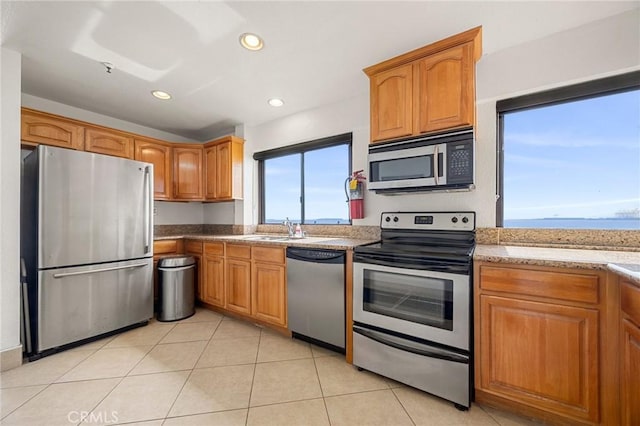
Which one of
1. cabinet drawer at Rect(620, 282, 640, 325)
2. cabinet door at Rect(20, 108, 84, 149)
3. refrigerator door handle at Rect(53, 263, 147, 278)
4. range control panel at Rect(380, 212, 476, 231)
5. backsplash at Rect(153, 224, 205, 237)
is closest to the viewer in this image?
cabinet drawer at Rect(620, 282, 640, 325)

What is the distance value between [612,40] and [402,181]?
1598 millimetres

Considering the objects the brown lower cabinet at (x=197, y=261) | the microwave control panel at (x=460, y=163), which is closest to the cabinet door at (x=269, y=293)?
the brown lower cabinet at (x=197, y=261)

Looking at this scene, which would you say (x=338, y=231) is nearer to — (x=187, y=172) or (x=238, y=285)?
(x=238, y=285)

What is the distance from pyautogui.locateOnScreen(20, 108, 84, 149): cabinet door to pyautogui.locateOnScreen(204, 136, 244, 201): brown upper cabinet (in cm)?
138

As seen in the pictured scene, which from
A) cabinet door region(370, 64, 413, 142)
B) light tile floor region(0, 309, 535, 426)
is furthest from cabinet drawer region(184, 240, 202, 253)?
cabinet door region(370, 64, 413, 142)

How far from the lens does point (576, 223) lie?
72.1 inches

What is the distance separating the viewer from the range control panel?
6.66 ft

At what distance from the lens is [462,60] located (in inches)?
70.3

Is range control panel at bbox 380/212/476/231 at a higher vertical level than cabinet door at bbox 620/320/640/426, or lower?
higher

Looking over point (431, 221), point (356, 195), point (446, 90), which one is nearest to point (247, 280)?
point (356, 195)

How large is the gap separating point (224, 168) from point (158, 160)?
2.96ft

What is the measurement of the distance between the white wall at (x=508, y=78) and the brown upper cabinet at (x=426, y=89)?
362 millimetres

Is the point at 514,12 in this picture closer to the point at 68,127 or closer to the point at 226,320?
the point at 226,320

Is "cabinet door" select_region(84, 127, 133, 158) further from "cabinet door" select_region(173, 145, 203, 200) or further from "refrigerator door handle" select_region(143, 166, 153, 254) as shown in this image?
"refrigerator door handle" select_region(143, 166, 153, 254)
